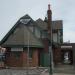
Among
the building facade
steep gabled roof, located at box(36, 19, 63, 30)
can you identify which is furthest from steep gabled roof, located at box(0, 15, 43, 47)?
steep gabled roof, located at box(36, 19, 63, 30)

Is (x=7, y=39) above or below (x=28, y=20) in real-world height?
below

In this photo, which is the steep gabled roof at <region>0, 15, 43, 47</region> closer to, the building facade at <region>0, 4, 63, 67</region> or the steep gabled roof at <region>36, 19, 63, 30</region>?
the building facade at <region>0, 4, 63, 67</region>

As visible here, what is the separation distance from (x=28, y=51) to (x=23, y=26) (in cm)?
706

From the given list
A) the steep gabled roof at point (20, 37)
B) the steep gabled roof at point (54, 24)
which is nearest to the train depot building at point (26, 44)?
the steep gabled roof at point (20, 37)

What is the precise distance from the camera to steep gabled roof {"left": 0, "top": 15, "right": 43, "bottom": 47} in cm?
4681

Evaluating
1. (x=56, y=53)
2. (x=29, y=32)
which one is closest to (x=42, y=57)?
(x=29, y=32)

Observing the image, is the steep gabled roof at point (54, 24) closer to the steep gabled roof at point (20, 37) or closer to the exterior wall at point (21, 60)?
the steep gabled roof at point (20, 37)

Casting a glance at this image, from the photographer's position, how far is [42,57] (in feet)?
159

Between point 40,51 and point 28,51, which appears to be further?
point 40,51

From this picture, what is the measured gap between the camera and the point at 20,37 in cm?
4784

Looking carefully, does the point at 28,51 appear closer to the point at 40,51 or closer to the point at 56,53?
the point at 40,51

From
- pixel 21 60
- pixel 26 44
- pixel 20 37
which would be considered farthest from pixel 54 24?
pixel 21 60

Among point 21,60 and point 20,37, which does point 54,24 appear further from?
point 21,60

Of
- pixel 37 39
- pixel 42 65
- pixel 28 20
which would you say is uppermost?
pixel 28 20
